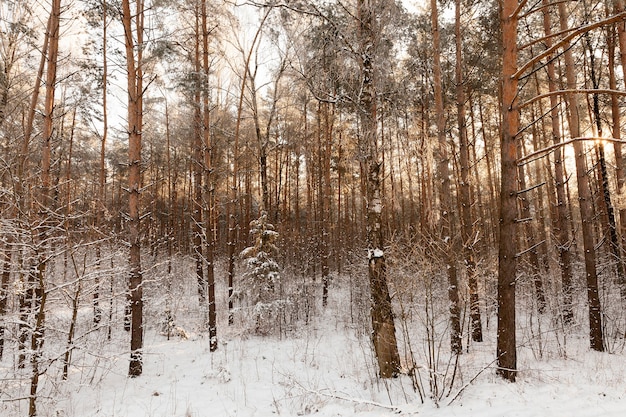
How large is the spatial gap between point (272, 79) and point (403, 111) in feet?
24.4

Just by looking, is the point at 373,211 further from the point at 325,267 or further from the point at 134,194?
the point at 325,267

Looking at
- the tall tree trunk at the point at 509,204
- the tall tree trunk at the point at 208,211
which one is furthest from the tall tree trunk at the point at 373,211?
the tall tree trunk at the point at 208,211

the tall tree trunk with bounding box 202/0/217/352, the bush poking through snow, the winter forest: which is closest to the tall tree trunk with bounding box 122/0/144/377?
the winter forest

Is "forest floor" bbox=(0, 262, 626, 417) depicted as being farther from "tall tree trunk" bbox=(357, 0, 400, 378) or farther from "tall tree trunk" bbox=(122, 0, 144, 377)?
"tall tree trunk" bbox=(122, 0, 144, 377)

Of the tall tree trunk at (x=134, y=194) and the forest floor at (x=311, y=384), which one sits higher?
the tall tree trunk at (x=134, y=194)

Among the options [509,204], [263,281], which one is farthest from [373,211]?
[263,281]

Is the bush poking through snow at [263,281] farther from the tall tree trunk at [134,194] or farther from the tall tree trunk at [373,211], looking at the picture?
the tall tree trunk at [373,211]

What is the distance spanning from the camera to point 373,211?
246 inches

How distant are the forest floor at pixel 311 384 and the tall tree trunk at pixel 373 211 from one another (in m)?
0.33

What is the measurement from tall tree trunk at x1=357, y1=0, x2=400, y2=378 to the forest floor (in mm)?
329

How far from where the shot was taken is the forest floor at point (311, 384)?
462 cm

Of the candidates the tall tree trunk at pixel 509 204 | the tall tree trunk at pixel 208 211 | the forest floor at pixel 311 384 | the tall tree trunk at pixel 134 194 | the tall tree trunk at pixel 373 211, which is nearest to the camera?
the forest floor at pixel 311 384

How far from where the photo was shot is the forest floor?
15.2 ft

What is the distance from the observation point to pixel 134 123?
7465 mm
